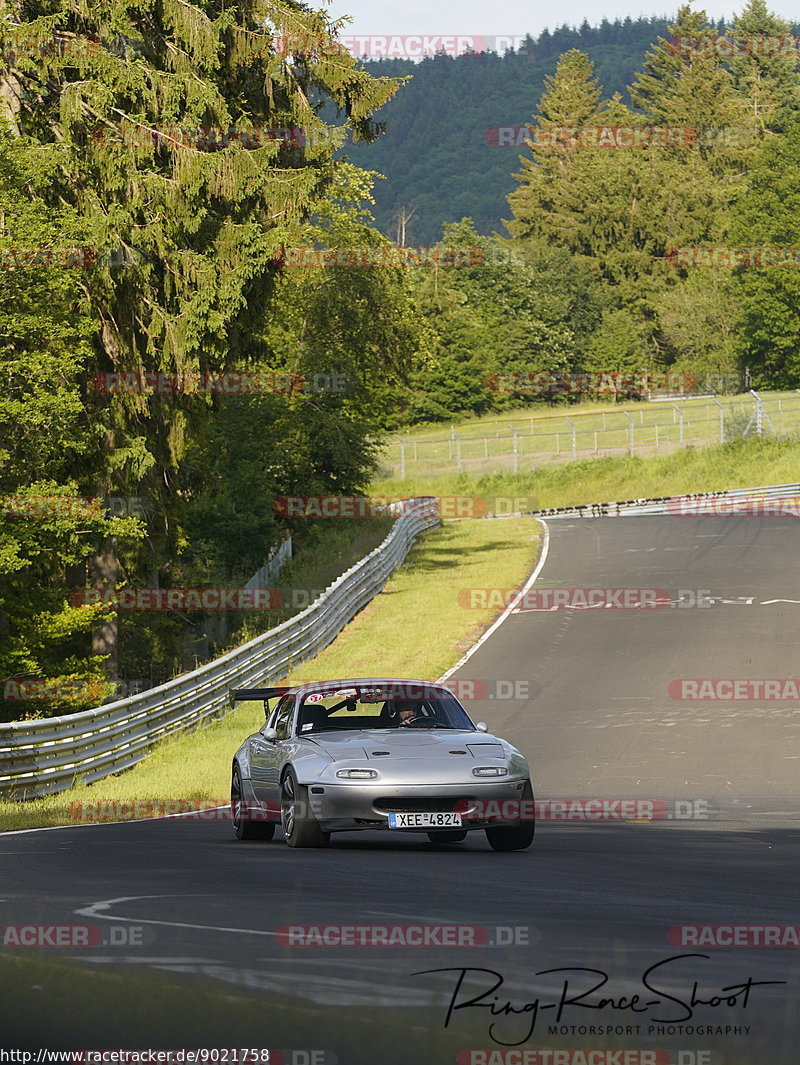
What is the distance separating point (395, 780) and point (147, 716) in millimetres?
11847

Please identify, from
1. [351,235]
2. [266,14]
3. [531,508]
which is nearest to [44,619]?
[266,14]

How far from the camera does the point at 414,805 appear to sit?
1077cm

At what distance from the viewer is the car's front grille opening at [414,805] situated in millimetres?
10742

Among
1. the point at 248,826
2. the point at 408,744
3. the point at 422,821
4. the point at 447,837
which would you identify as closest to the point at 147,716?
the point at 248,826

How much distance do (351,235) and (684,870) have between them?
41380 millimetres

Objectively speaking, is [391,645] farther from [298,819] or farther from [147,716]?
[298,819]

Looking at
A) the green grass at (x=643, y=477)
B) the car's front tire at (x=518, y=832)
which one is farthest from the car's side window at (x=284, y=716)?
the green grass at (x=643, y=477)

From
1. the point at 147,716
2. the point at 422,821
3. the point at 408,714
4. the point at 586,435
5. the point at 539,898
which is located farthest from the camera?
the point at 586,435

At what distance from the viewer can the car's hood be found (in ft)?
36.3

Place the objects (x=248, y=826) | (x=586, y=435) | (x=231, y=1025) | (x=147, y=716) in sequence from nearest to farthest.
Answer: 1. (x=231, y=1025)
2. (x=248, y=826)
3. (x=147, y=716)
4. (x=586, y=435)

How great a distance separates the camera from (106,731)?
20.4m

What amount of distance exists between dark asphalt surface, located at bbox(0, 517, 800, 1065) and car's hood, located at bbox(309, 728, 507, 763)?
2.38 feet

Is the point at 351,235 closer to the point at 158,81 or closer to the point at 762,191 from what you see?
the point at 158,81

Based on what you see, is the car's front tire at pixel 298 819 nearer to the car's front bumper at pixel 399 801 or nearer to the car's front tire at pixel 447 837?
the car's front bumper at pixel 399 801
